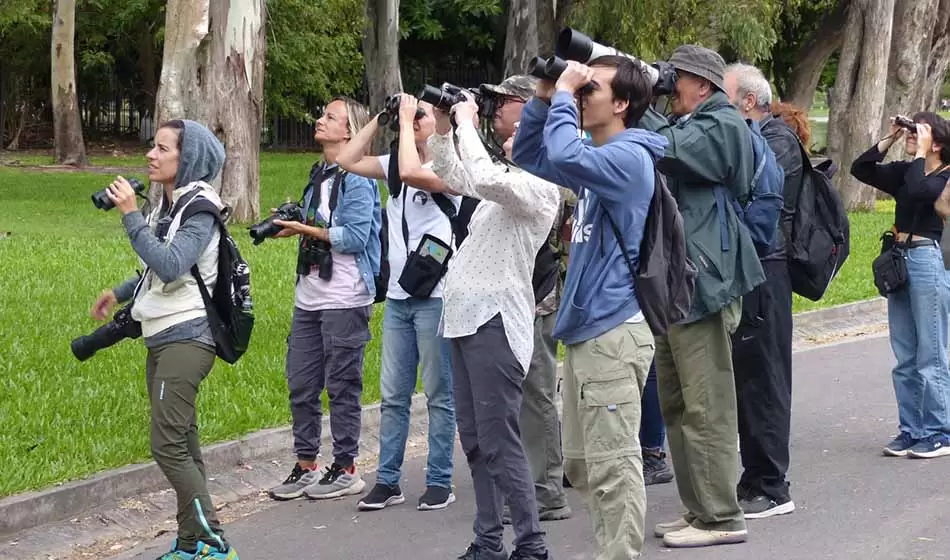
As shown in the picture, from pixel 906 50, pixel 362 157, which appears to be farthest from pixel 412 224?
pixel 906 50

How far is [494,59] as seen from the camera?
Result: 43.2m

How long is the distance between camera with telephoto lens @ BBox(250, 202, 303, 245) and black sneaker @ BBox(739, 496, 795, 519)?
2.51 m

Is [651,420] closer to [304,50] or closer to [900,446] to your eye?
[900,446]

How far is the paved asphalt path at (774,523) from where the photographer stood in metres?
6.19

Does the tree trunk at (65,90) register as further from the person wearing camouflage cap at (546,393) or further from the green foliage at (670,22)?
the person wearing camouflage cap at (546,393)

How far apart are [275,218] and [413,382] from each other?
40.1 inches

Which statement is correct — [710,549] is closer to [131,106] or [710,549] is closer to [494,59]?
[494,59]

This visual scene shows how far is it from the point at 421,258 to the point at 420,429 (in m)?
2.39

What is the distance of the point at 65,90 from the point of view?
110ft

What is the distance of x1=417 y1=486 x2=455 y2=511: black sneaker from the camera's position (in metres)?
6.93

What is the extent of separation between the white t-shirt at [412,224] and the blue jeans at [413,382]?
0.10 m

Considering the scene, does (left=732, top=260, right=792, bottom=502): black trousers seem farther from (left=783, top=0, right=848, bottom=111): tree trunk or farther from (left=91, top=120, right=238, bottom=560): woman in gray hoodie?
(left=783, top=0, right=848, bottom=111): tree trunk

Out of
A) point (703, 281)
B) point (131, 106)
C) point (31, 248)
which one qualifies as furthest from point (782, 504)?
point (131, 106)

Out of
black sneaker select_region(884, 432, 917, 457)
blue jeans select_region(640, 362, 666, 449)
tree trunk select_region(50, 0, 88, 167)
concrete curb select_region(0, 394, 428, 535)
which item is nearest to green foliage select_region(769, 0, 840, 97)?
tree trunk select_region(50, 0, 88, 167)
